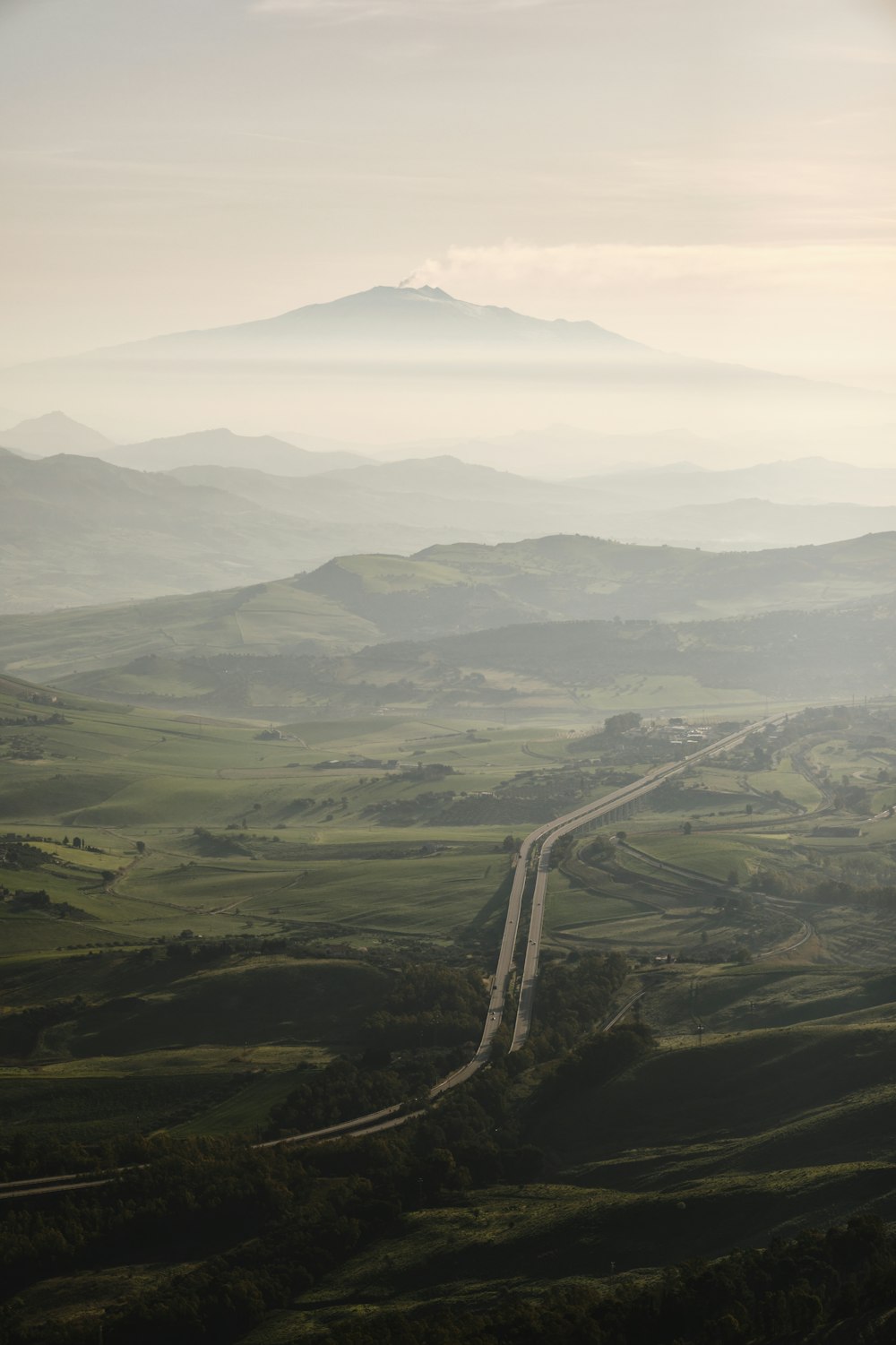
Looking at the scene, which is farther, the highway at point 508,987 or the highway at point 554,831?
the highway at point 554,831

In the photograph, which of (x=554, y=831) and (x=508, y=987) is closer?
(x=508, y=987)

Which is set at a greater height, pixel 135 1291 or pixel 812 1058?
pixel 812 1058

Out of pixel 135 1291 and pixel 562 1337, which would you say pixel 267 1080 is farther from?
pixel 562 1337

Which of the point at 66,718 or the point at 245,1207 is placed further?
the point at 66,718

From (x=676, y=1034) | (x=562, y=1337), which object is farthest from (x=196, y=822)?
(x=562, y=1337)

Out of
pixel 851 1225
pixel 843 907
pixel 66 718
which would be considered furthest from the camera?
pixel 66 718

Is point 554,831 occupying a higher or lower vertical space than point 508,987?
higher

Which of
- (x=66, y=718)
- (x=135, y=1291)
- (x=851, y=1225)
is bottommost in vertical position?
(x=135, y=1291)

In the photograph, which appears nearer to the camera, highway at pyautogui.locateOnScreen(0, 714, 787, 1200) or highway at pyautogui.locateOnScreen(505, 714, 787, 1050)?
highway at pyautogui.locateOnScreen(0, 714, 787, 1200)
